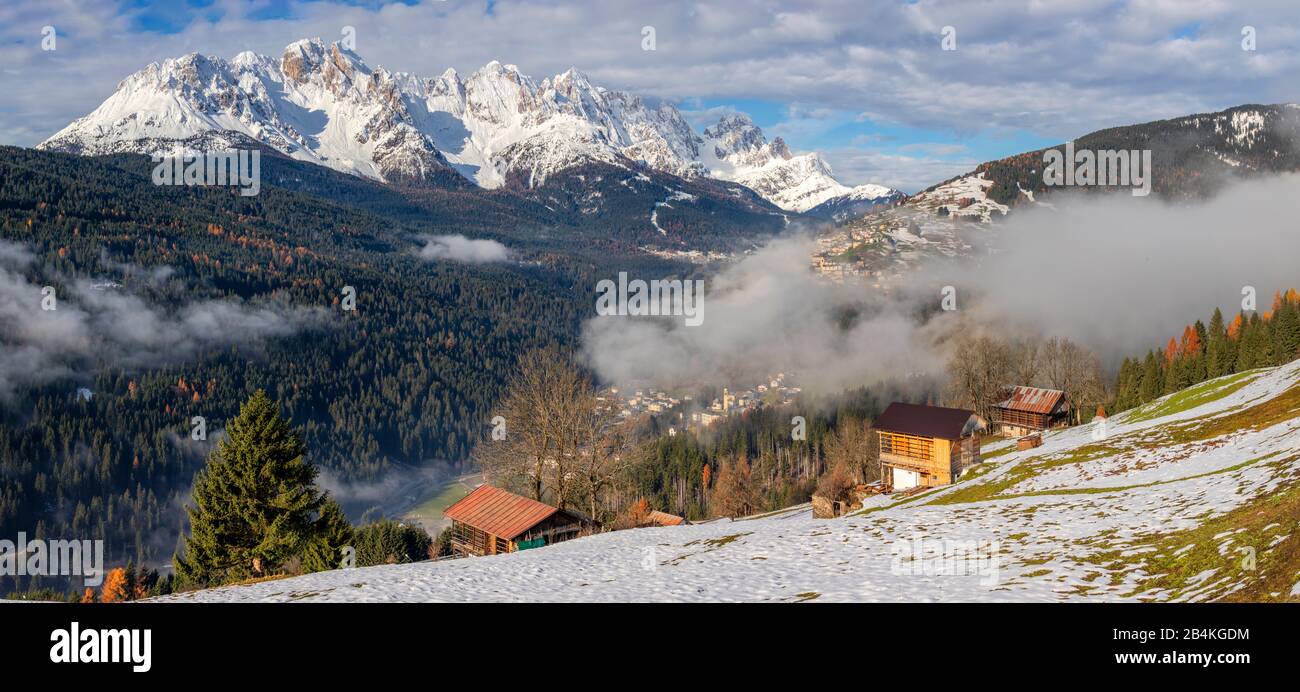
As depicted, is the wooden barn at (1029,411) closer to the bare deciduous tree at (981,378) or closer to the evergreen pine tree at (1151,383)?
the bare deciduous tree at (981,378)

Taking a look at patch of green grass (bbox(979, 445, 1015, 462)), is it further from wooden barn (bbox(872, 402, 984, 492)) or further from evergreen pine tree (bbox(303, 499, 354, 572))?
evergreen pine tree (bbox(303, 499, 354, 572))

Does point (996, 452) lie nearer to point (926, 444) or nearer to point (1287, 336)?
point (926, 444)

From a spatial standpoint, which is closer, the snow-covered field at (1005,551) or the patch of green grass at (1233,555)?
the patch of green grass at (1233,555)

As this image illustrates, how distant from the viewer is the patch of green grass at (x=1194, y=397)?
2638 inches

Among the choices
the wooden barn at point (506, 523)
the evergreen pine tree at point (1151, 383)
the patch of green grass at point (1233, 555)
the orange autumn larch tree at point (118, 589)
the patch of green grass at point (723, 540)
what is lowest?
the orange autumn larch tree at point (118, 589)

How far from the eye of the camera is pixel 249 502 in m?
48.0

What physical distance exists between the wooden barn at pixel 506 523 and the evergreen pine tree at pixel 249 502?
15869 mm

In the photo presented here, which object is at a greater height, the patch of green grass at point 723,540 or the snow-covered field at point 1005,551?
the snow-covered field at point 1005,551

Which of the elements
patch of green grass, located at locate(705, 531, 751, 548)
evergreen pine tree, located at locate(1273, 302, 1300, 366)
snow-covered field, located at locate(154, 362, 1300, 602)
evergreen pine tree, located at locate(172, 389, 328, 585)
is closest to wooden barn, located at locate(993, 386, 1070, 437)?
evergreen pine tree, located at locate(1273, 302, 1300, 366)

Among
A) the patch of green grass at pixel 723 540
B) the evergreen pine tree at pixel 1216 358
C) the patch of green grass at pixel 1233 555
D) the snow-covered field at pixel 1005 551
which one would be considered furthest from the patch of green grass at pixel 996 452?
the patch of green grass at pixel 1233 555

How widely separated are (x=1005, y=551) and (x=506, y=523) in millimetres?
43237

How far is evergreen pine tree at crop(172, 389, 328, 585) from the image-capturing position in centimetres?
4788

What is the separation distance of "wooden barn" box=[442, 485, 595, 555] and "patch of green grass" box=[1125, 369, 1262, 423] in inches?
2064
